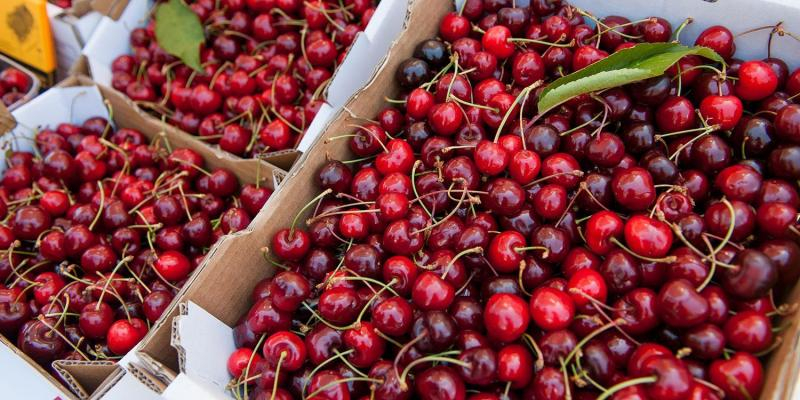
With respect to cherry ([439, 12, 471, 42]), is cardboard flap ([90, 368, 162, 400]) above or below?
below

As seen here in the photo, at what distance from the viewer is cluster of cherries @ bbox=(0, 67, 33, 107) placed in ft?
9.17

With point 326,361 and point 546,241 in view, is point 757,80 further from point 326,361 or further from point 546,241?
point 326,361

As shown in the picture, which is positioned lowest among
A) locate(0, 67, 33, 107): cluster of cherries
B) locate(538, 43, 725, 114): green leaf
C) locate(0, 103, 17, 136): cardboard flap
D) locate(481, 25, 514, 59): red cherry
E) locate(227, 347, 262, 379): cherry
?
locate(227, 347, 262, 379): cherry

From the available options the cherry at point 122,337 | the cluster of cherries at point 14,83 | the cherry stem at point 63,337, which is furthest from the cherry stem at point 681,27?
the cluster of cherries at point 14,83

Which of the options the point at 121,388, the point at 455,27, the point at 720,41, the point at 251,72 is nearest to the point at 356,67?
the point at 455,27

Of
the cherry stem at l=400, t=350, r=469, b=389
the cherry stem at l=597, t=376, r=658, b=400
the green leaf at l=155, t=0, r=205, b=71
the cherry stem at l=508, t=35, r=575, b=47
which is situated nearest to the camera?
the cherry stem at l=597, t=376, r=658, b=400

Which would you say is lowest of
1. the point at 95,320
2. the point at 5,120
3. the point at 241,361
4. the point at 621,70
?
the point at 241,361

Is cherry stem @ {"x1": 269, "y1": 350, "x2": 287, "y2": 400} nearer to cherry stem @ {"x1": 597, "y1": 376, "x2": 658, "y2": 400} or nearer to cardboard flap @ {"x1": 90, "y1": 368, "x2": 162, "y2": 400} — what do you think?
cardboard flap @ {"x1": 90, "y1": 368, "x2": 162, "y2": 400}

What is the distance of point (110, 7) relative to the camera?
9.52ft

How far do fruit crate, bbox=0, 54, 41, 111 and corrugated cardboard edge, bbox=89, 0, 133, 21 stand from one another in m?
0.44

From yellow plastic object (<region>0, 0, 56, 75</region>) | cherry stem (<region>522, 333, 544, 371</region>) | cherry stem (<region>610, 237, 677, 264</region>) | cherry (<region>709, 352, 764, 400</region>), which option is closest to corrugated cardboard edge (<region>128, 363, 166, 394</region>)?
cherry stem (<region>522, 333, 544, 371</region>)

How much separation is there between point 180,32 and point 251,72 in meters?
0.45

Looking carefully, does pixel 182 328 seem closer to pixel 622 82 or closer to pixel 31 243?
pixel 31 243

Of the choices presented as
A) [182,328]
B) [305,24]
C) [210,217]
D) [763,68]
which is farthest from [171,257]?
[763,68]
